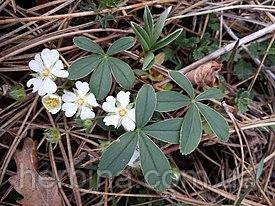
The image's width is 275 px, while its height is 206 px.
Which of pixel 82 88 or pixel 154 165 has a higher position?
pixel 82 88

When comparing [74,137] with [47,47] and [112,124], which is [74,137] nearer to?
[112,124]

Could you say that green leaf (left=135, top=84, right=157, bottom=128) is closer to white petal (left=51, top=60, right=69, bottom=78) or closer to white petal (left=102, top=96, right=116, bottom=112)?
white petal (left=102, top=96, right=116, bottom=112)

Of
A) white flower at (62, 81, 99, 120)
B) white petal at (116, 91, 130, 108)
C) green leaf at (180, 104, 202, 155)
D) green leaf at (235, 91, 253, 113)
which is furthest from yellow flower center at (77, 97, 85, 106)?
green leaf at (235, 91, 253, 113)

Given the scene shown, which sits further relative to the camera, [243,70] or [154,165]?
[243,70]

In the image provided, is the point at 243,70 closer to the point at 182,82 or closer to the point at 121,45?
the point at 182,82

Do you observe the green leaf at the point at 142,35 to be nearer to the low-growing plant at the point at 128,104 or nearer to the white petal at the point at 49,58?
the low-growing plant at the point at 128,104

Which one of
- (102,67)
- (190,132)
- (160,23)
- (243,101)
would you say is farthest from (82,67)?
(243,101)
